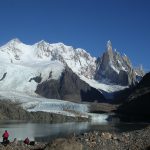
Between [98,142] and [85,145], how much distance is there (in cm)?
196

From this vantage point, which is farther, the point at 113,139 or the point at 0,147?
the point at 113,139

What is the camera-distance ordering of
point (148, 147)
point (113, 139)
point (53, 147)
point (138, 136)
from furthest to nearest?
point (138, 136)
point (113, 139)
point (148, 147)
point (53, 147)

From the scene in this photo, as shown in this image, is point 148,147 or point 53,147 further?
point 148,147

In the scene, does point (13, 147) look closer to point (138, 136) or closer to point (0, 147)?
point (0, 147)

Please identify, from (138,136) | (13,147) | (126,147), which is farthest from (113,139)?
(13,147)

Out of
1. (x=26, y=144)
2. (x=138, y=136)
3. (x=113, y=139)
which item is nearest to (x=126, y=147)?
(x=113, y=139)

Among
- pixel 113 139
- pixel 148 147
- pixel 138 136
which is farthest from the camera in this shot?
pixel 138 136

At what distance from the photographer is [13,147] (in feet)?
147

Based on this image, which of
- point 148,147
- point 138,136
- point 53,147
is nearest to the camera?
point 53,147

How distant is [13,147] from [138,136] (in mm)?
14278

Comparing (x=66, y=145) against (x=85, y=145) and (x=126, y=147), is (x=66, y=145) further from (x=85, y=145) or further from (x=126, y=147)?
(x=126, y=147)

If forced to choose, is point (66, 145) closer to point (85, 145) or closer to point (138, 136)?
point (85, 145)

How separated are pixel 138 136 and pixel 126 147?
653cm

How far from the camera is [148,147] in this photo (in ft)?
145
